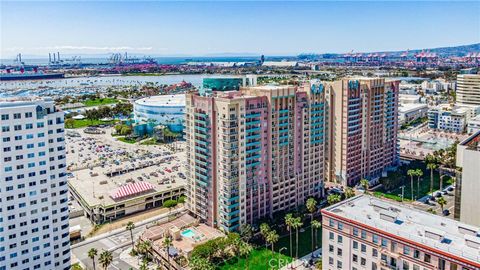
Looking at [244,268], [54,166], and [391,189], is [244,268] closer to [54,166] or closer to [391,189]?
[54,166]

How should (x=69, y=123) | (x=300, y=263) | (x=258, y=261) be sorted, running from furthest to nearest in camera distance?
(x=69, y=123) < (x=258, y=261) < (x=300, y=263)

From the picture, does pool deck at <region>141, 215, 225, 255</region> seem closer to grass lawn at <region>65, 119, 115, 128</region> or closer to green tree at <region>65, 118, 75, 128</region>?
green tree at <region>65, 118, 75, 128</region>

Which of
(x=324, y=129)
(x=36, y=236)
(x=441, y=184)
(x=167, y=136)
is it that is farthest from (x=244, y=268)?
(x=167, y=136)

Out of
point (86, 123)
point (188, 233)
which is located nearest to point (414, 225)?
point (188, 233)

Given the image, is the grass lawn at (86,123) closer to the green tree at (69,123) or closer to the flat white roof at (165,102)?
the green tree at (69,123)

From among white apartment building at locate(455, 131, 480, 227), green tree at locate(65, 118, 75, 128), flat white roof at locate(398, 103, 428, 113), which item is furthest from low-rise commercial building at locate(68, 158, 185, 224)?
flat white roof at locate(398, 103, 428, 113)

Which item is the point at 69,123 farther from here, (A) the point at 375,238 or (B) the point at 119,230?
(A) the point at 375,238
